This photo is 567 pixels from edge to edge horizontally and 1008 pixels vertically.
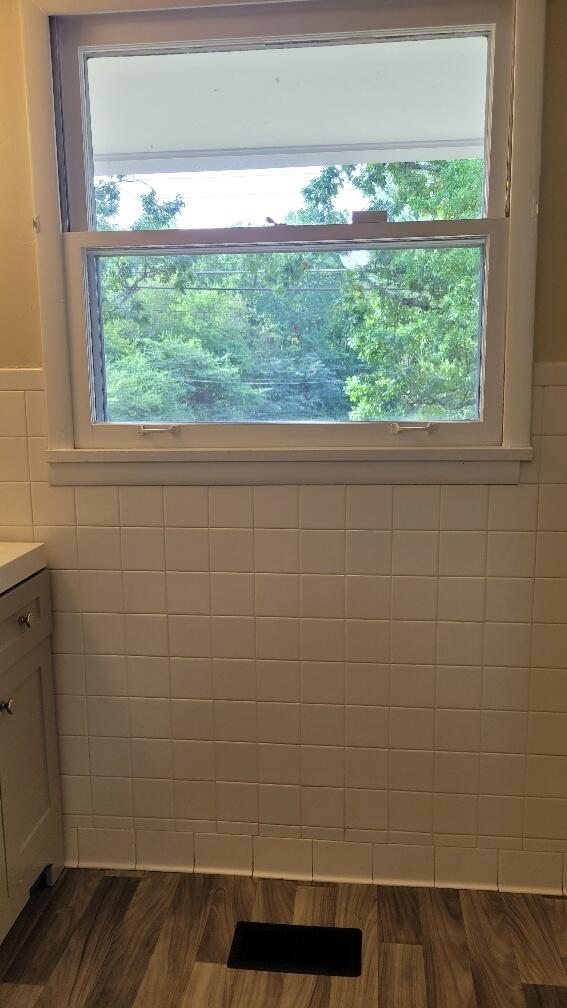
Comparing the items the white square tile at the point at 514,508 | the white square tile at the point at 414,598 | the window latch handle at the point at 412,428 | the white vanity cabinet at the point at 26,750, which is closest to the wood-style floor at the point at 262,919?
the white vanity cabinet at the point at 26,750

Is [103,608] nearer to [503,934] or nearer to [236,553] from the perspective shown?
[236,553]

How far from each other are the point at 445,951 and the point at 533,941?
223 millimetres

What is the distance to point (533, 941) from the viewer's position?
6.12ft

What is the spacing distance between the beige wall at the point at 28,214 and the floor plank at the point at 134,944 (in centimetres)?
145

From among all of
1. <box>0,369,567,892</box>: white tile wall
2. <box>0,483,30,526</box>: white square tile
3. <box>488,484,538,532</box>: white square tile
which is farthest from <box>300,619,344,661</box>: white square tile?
<box>0,483,30,526</box>: white square tile

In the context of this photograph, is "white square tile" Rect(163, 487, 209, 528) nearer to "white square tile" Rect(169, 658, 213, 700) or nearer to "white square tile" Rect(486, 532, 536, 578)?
"white square tile" Rect(169, 658, 213, 700)

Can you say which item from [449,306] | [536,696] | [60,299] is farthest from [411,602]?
[60,299]

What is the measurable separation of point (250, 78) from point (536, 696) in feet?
5.67

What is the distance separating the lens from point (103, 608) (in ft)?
6.82

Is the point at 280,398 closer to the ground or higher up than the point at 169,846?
higher up

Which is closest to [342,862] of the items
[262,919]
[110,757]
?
[262,919]

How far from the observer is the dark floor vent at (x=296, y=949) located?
5.90ft

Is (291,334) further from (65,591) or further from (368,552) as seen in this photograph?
(65,591)

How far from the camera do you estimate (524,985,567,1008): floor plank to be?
1674mm
